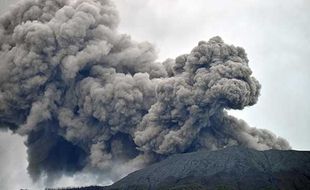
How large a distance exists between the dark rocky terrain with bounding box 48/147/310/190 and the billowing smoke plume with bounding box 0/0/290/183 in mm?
1741

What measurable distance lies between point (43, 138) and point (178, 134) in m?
20.4

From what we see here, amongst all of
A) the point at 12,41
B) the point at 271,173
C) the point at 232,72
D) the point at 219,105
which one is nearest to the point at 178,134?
the point at 219,105

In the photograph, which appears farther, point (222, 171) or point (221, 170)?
point (221, 170)

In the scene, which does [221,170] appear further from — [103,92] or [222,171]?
[103,92]

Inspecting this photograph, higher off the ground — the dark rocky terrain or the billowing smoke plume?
the billowing smoke plume

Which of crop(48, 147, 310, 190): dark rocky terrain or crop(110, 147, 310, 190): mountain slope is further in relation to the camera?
crop(110, 147, 310, 190): mountain slope

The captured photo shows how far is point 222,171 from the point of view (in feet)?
231

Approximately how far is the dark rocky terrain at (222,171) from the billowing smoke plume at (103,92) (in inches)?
68.6

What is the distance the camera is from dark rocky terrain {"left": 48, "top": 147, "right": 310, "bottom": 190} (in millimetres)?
66875

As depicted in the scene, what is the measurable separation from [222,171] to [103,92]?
1959cm

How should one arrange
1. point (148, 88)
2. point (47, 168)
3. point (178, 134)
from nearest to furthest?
1. point (178, 134)
2. point (148, 88)
3. point (47, 168)

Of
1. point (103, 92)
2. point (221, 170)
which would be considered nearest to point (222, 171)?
point (221, 170)

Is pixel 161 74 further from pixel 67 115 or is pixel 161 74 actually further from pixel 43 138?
pixel 43 138

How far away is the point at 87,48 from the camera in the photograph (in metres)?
69.1
